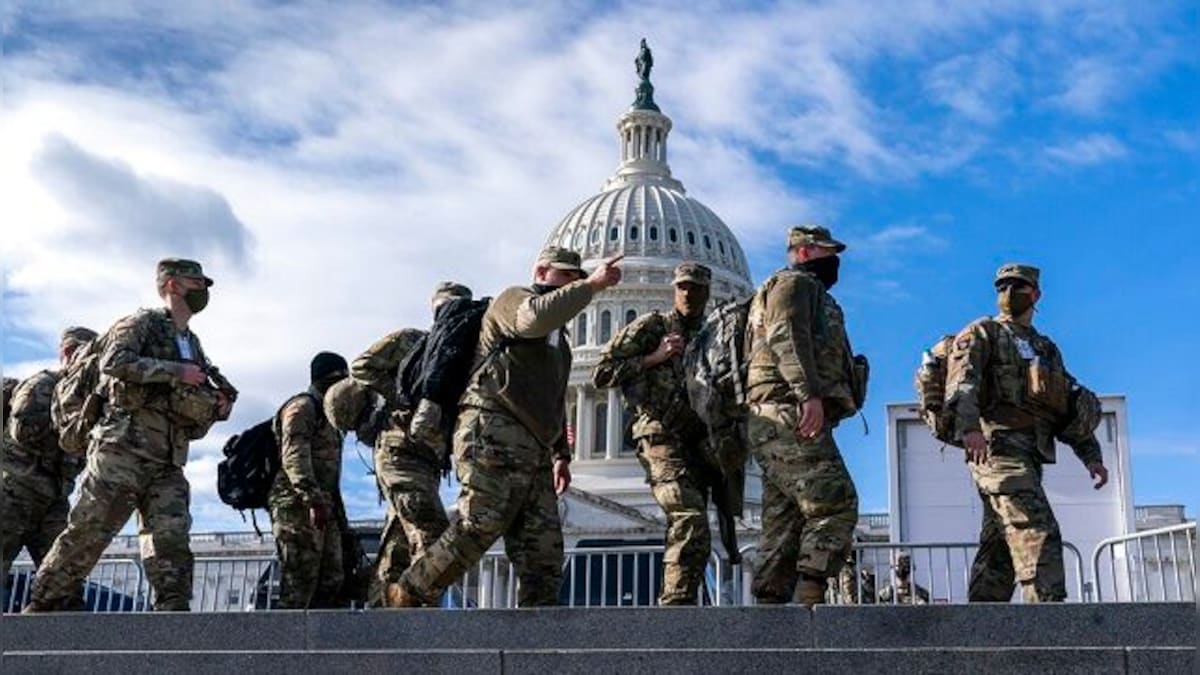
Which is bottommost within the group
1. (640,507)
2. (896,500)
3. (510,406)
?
(510,406)

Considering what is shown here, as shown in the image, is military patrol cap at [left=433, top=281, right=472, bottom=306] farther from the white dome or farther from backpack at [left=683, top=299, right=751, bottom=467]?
the white dome

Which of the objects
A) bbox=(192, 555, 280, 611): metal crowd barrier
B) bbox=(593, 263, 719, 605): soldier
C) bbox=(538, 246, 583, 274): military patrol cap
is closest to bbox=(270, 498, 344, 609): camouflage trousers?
bbox=(192, 555, 280, 611): metal crowd barrier

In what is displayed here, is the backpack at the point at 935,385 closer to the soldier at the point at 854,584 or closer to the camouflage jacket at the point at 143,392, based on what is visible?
the soldier at the point at 854,584

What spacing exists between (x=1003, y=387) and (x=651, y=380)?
1.99 metres

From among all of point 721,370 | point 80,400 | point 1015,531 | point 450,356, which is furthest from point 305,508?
point 1015,531

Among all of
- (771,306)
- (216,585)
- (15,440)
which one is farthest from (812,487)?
(216,585)

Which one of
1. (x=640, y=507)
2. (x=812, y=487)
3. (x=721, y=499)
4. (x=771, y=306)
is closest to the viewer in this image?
(x=812, y=487)

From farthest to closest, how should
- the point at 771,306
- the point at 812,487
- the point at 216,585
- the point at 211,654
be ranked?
the point at 216,585 < the point at 771,306 < the point at 812,487 < the point at 211,654

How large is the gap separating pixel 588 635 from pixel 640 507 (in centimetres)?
7557

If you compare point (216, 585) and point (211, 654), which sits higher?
point (216, 585)

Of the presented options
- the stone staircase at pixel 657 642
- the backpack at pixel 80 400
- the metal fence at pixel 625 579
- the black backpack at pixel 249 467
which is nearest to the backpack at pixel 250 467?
the black backpack at pixel 249 467

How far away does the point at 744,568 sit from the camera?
35.0 ft

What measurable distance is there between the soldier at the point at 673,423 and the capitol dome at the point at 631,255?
206ft

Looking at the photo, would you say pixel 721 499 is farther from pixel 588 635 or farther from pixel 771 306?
pixel 588 635
